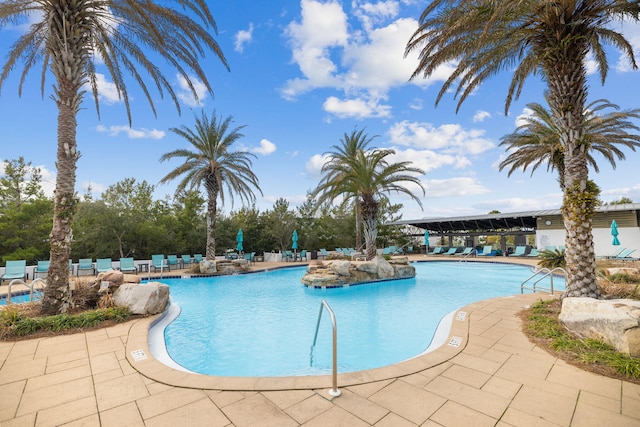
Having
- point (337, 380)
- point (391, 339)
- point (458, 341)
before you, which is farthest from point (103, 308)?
point (458, 341)

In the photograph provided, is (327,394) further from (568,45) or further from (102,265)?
(102,265)

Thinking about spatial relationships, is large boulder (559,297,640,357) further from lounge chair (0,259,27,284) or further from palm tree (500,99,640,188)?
lounge chair (0,259,27,284)

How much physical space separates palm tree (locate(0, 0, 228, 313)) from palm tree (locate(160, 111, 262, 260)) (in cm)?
769

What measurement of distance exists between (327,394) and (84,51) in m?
8.41

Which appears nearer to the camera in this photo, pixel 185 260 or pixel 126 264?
pixel 126 264

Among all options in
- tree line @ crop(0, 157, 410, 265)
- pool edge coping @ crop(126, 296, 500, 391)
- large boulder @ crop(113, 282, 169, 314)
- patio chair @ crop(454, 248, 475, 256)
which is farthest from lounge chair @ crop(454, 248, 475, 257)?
large boulder @ crop(113, 282, 169, 314)

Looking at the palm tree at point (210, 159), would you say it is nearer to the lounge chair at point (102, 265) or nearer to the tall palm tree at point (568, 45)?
the lounge chair at point (102, 265)

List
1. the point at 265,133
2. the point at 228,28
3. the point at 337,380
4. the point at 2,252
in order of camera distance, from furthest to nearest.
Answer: the point at 265,133, the point at 2,252, the point at 228,28, the point at 337,380

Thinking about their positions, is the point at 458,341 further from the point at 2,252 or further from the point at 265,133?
the point at 2,252

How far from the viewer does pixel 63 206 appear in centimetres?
614

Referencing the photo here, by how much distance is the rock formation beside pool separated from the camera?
39.2ft

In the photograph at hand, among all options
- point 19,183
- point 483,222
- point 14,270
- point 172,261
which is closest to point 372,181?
point 172,261

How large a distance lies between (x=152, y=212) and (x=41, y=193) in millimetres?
6593

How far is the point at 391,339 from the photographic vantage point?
604cm
